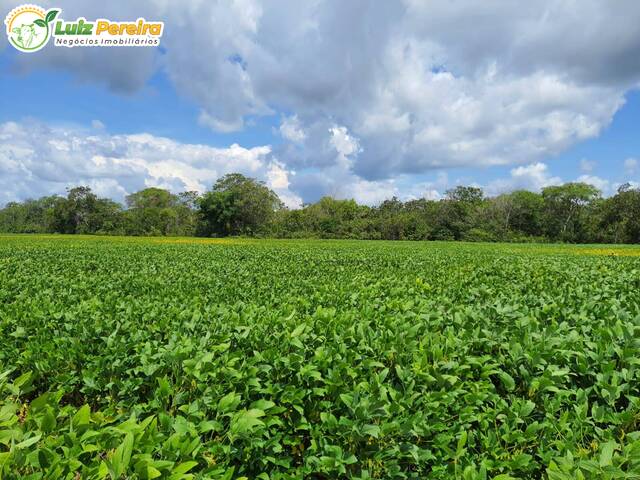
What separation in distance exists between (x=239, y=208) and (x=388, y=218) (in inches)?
1130

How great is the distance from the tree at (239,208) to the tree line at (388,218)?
18 centimetres

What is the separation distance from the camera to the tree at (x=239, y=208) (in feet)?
240

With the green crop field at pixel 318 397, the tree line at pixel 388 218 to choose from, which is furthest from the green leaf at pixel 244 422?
the tree line at pixel 388 218

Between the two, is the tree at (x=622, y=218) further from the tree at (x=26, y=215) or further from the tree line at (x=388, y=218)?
the tree at (x=26, y=215)

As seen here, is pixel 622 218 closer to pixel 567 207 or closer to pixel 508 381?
pixel 567 207

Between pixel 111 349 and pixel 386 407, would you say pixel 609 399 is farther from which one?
pixel 111 349

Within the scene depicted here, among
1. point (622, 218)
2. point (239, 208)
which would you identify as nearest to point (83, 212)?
point (239, 208)

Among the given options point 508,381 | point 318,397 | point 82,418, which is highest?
point 82,418

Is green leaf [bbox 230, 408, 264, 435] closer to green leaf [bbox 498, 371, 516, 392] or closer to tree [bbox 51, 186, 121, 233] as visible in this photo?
green leaf [bbox 498, 371, 516, 392]

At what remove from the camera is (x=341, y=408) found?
2777mm

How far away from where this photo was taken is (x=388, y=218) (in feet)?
255

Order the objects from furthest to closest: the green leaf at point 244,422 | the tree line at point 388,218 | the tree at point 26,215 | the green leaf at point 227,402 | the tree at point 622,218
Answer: the tree at point 26,215, the tree line at point 388,218, the tree at point 622,218, the green leaf at point 227,402, the green leaf at point 244,422

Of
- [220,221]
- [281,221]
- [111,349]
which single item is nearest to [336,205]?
[281,221]

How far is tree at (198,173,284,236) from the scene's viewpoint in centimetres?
7325
